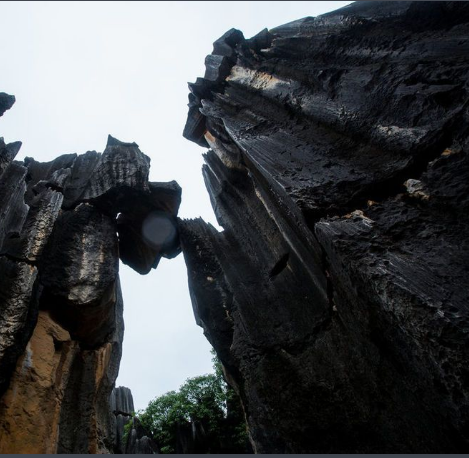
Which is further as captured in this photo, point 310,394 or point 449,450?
point 310,394

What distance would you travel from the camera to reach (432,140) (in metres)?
4.55

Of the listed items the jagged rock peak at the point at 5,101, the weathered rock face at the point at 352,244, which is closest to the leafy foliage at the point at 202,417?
the weathered rock face at the point at 352,244

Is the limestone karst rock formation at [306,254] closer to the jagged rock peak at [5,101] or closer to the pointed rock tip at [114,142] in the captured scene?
the jagged rock peak at [5,101]

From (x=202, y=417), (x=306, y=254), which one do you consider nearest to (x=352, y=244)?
(x=306, y=254)

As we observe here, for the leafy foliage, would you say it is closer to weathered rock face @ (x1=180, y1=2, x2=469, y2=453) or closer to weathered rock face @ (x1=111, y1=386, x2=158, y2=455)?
weathered rock face @ (x1=111, y1=386, x2=158, y2=455)

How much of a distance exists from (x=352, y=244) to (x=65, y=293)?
18.4 ft

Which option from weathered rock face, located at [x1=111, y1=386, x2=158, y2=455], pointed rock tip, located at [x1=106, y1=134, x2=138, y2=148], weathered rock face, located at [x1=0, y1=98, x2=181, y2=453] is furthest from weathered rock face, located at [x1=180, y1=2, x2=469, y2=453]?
weathered rock face, located at [x1=111, y1=386, x2=158, y2=455]

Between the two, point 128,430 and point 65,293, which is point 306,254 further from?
point 128,430

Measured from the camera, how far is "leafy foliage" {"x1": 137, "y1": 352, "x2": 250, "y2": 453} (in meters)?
17.0

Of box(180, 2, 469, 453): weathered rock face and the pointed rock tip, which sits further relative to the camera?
the pointed rock tip

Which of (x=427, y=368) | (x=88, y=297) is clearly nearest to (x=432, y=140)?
(x=427, y=368)

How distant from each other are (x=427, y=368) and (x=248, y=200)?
645 cm

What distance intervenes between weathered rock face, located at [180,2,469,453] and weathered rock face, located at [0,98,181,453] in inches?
78.9

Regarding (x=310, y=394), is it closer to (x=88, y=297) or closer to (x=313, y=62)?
(x=88, y=297)
